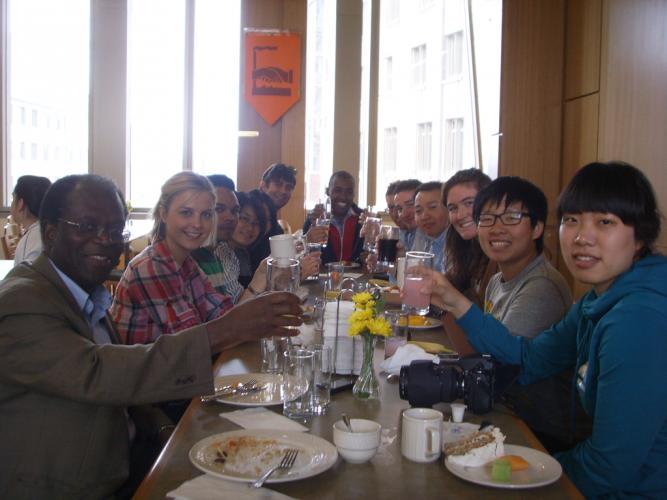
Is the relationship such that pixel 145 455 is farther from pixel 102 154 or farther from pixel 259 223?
pixel 102 154

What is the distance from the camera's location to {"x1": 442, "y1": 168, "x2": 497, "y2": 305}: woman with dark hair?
3256 mm

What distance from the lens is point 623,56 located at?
4.25 meters

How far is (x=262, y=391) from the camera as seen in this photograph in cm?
175

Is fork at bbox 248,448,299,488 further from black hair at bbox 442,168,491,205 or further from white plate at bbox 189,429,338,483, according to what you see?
black hair at bbox 442,168,491,205

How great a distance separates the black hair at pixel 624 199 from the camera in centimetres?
164

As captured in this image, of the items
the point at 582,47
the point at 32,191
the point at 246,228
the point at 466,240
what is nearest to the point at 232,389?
the point at 466,240

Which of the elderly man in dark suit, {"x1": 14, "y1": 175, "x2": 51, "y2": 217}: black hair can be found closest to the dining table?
the elderly man in dark suit

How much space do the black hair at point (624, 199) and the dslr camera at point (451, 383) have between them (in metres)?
0.47

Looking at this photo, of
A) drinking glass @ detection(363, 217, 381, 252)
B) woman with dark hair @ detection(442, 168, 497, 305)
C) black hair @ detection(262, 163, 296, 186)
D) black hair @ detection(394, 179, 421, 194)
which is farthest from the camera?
black hair @ detection(262, 163, 296, 186)

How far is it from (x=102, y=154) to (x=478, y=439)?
765cm

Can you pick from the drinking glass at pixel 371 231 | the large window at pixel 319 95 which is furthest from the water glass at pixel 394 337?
the large window at pixel 319 95

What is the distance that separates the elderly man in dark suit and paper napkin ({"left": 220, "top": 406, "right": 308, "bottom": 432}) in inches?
4.0

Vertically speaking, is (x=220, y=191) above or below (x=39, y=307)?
above

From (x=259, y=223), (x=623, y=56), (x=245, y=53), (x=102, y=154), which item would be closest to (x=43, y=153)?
(x=102, y=154)
